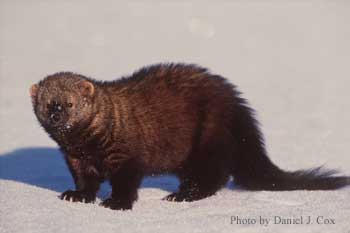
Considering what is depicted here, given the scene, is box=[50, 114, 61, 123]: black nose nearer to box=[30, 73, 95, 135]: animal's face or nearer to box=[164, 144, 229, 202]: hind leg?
box=[30, 73, 95, 135]: animal's face

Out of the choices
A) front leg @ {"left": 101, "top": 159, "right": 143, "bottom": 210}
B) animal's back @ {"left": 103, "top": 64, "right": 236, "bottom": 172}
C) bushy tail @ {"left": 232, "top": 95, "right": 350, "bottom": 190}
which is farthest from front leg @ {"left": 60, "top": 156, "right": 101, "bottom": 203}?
bushy tail @ {"left": 232, "top": 95, "right": 350, "bottom": 190}

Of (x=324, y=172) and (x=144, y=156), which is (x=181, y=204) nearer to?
(x=144, y=156)

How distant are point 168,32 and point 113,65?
157 inches

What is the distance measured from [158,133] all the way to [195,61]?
447 inches

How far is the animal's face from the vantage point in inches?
272

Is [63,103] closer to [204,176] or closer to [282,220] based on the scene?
[204,176]

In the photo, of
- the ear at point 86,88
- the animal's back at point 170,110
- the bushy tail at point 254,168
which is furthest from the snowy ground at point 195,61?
the ear at point 86,88

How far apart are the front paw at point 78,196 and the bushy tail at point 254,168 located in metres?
1.65

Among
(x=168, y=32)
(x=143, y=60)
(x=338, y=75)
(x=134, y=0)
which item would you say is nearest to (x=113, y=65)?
(x=143, y=60)

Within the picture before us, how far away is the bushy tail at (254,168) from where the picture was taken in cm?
782

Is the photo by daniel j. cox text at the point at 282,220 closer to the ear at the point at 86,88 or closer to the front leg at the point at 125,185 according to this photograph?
the front leg at the point at 125,185

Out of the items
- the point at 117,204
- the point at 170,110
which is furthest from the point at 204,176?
the point at 117,204

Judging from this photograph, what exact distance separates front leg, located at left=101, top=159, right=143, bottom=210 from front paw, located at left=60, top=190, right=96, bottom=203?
186 mm

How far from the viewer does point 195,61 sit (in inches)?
739
